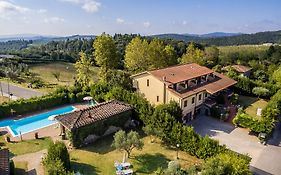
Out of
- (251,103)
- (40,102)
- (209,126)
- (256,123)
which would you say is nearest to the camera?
(256,123)

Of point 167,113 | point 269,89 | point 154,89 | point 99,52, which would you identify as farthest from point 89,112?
point 269,89

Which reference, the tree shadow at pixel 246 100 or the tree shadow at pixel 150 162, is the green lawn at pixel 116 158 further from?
the tree shadow at pixel 246 100

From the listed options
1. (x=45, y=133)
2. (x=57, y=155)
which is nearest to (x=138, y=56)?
(x=45, y=133)

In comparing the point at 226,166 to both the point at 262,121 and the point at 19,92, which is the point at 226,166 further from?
the point at 19,92

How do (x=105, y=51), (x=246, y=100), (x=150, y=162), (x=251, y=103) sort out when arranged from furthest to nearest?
(x=105, y=51) → (x=246, y=100) → (x=251, y=103) → (x=150, y=162)


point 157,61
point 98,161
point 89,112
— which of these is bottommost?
point 98,161

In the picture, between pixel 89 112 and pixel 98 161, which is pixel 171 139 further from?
pixel 89 112

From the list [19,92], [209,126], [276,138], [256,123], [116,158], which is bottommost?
[276,138]

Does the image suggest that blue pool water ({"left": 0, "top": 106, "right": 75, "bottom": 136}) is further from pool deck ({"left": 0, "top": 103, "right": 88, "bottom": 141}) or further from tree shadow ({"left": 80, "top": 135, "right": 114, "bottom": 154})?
tree shadow ({"left": 80, "top": 135, "right": 114, "bottom": 154})
